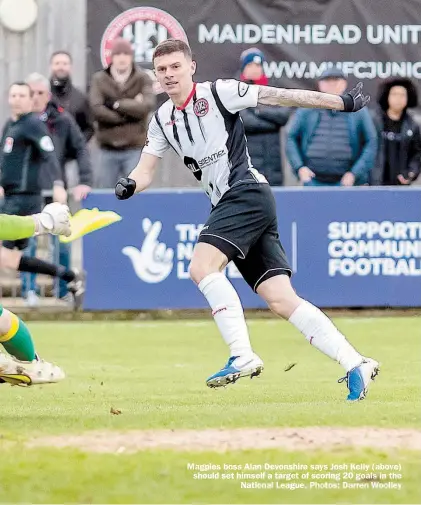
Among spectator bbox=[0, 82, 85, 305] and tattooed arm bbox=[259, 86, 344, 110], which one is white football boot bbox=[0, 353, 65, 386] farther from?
spectator bbox=[0, 82, 85, 305]

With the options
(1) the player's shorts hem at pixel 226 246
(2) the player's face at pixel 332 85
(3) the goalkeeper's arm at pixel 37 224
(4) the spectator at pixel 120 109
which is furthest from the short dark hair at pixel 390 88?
(3) the goalkeeper's arm at pixel 37 224

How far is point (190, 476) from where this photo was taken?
6164 millimetres

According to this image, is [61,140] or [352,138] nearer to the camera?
[61,140]

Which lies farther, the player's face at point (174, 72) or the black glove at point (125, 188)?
the black glove at point (125, 188)

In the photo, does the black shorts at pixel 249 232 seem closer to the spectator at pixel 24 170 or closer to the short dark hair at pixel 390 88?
the spectator at pixel 24 170

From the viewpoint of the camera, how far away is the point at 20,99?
572 inches

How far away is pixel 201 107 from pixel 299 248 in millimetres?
6810

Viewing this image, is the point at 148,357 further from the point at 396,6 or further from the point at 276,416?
the point at 396,6

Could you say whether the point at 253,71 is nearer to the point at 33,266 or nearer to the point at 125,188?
the point at 33,266

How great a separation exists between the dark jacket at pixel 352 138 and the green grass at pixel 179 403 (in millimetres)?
1933

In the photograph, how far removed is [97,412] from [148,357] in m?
3.66

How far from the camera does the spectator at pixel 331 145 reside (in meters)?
15.7

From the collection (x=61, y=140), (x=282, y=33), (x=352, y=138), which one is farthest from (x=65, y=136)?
(x=282, y=33)

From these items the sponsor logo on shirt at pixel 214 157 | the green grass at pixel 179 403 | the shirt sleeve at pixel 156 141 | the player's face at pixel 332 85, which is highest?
the player's face at pixel 332 85
